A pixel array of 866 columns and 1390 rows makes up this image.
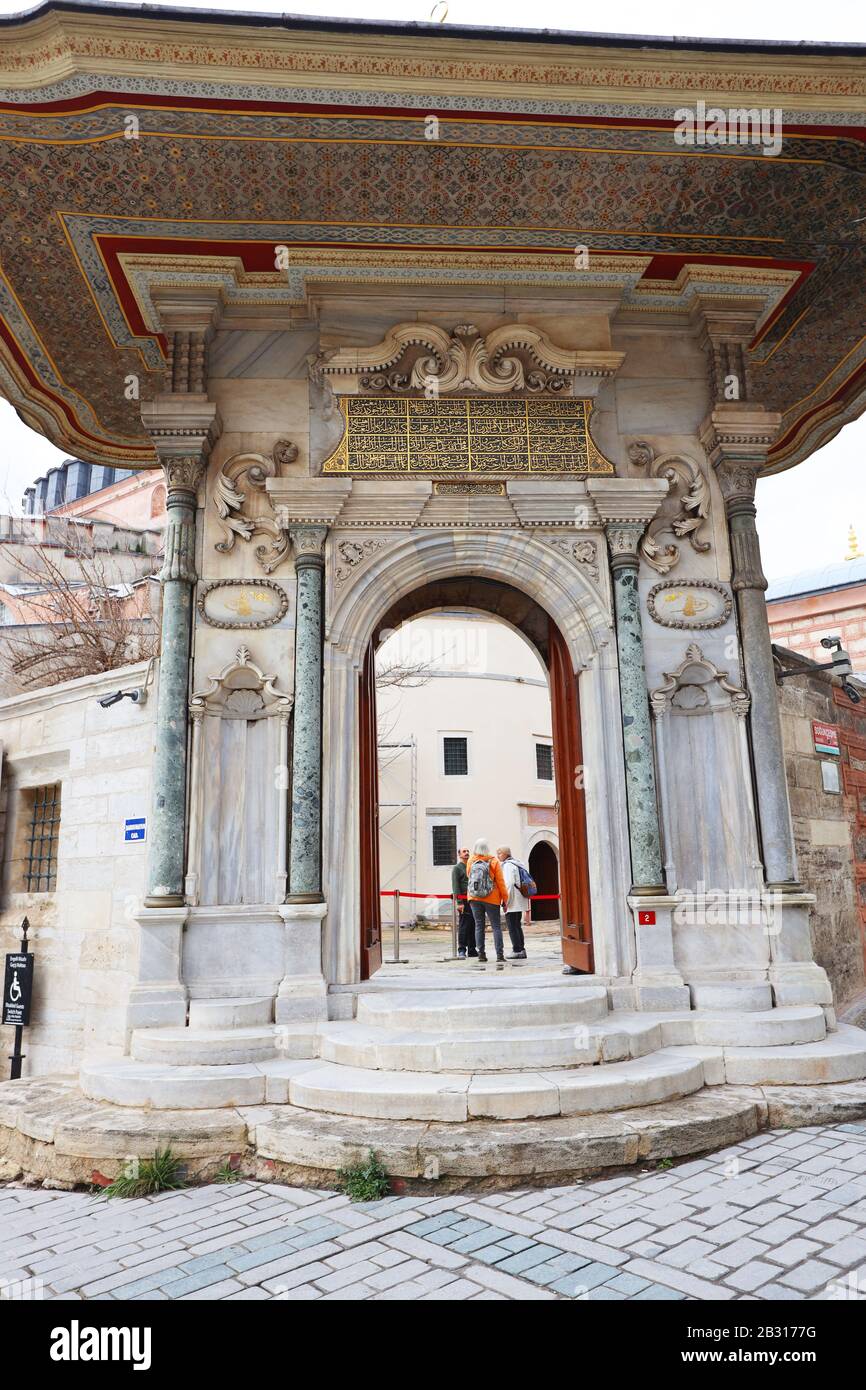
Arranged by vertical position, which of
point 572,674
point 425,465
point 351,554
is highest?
point 425,465

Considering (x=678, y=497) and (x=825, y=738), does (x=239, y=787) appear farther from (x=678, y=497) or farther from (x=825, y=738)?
(x=825, y=738)

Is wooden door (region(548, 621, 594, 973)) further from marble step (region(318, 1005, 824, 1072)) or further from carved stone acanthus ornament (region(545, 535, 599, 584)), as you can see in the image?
marble step (region(318, 1005, 824, 1072))

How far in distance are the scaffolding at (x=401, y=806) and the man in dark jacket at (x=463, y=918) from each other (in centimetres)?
1212

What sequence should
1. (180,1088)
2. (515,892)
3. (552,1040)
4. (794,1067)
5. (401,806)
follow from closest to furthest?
(180,1088) → (552,1040) → (794,1067) → (515,892) → (401,806)

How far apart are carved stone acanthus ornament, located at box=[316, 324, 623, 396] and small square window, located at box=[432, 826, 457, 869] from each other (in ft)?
60.1

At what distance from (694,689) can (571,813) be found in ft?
4.25

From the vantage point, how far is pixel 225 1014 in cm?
555

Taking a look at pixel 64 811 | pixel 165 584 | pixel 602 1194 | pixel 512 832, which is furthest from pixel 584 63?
pixel 512 832

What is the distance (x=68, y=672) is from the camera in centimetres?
1384

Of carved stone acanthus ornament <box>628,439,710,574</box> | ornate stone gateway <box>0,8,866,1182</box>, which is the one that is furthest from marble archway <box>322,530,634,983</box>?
carved stone acanthus ornament <box>628,439,710,574</box>

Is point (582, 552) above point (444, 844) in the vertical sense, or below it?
above

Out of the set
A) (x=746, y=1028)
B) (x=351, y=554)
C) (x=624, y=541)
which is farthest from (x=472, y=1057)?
(x=624, y=541)

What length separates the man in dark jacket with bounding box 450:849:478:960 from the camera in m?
10.3

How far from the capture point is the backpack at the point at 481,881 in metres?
8.86
